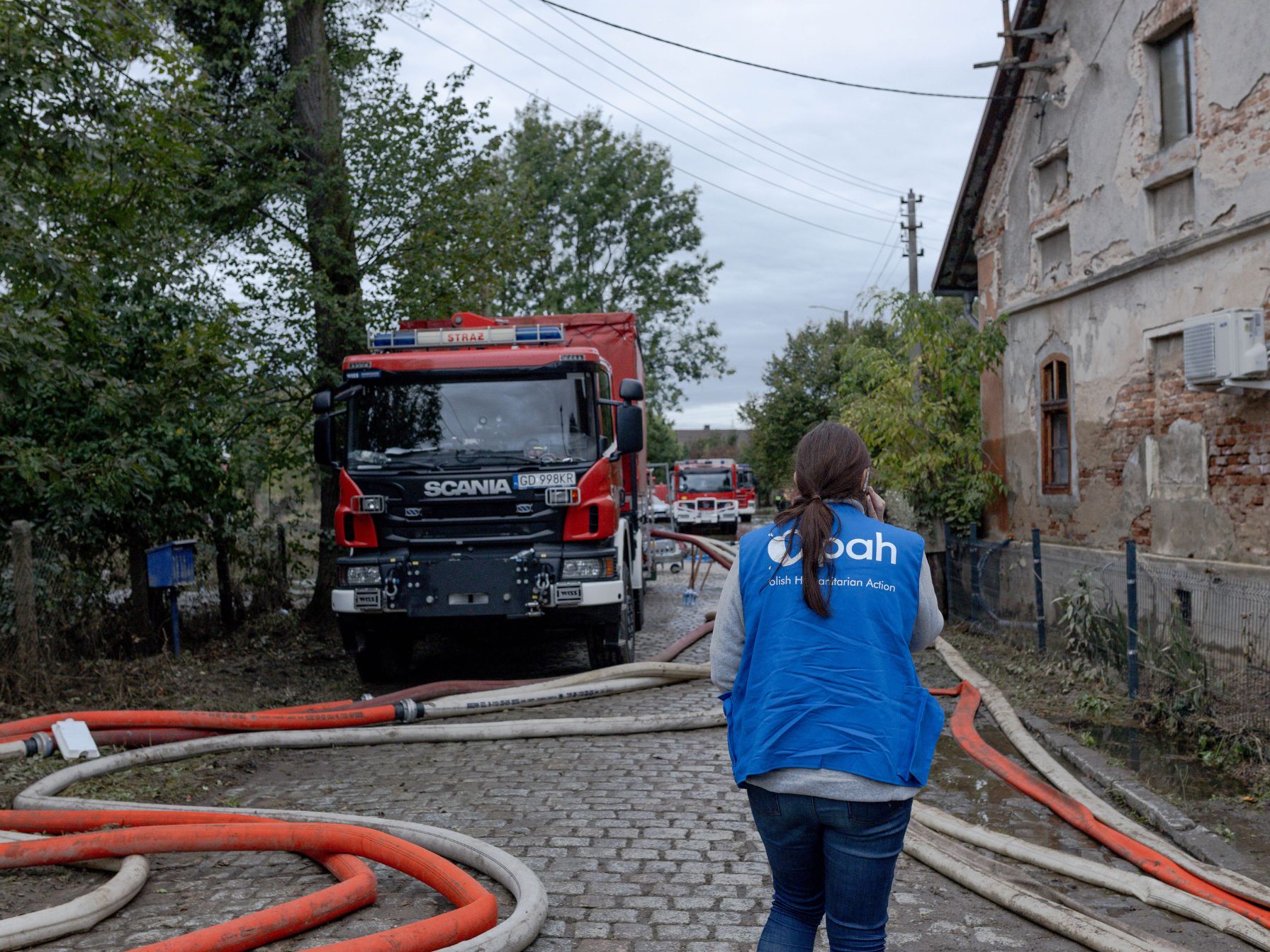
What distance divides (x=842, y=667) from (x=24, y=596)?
805cm

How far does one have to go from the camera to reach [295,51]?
13.5 meters

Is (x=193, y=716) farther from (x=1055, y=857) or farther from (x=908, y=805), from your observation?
(x=908, y=805)

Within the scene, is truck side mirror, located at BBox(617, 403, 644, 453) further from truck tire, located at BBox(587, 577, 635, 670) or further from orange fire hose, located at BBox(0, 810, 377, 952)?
orange fire hose, located at BBox(0, 810, 377, 952)

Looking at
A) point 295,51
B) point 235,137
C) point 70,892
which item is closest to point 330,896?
point 70,892

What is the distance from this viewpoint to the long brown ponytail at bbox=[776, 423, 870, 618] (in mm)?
2865

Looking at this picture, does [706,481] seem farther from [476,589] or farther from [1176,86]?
[476,589]

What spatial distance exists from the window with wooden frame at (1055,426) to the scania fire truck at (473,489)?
579cm

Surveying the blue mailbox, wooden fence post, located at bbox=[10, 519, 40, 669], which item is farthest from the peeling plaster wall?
wooden fence post, located at bbox=[10, 519, 40, 669]

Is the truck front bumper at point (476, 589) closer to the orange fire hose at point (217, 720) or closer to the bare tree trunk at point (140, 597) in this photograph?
the orange fire hose at point (217, 720)

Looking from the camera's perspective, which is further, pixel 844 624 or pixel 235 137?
pixel 235 137

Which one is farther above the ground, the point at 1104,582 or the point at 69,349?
the point at 69,349

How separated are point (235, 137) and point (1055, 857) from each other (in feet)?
37.4

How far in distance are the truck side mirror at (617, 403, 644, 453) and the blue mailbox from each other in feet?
13.0

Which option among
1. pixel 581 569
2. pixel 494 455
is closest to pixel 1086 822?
pixel 581 569
